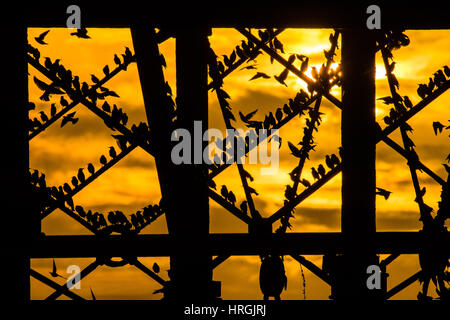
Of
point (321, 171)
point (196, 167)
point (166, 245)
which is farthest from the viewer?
point (321, 171)

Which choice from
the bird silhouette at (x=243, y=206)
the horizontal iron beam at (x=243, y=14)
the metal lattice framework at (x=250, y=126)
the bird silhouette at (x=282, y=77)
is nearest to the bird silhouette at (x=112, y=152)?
the metal lattice framework at (x=250, y=126)

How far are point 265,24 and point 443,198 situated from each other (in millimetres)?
1334

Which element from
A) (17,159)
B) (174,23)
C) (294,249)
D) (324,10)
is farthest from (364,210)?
(17,159)

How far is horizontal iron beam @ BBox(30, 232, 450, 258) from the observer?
1.60m

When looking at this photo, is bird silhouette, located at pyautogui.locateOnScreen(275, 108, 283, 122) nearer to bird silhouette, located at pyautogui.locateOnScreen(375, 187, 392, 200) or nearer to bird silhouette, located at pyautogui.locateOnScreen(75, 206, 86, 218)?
bird silhouette, located at pyautogui.locateOnScreen(375, 187, 392, 200)

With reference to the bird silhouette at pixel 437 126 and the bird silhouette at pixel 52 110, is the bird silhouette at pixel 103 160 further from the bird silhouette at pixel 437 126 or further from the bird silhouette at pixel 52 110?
the bird silhouette at pixel 437 126

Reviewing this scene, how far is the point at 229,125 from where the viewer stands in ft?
9.14

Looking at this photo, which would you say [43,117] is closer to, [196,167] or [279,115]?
[279,115]

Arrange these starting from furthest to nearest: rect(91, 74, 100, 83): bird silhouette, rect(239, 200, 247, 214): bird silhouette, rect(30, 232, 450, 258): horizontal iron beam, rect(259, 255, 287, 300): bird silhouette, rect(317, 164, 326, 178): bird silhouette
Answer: rect(91, 74, 100, 83): bird silhouette → rect(317, 164, 326, 178): bird silhouette → rect(239, 200, 247, 214): bird silhouette → rect(259, 255, 287, 300): bird silhouette → rect(30, 232, 450, 258): horizontal iron beam

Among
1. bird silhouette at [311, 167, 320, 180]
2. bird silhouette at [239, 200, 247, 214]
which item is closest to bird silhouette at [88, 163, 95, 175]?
bird silhouette at [239, 200, 247, 214]

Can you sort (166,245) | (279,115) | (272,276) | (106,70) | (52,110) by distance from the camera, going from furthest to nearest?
(52,110)
(106,70)
(279,115)
(272,276)
(166,245)

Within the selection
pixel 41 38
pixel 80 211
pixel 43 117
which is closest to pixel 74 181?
pixel 80 211

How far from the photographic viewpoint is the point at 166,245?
5.36ft
